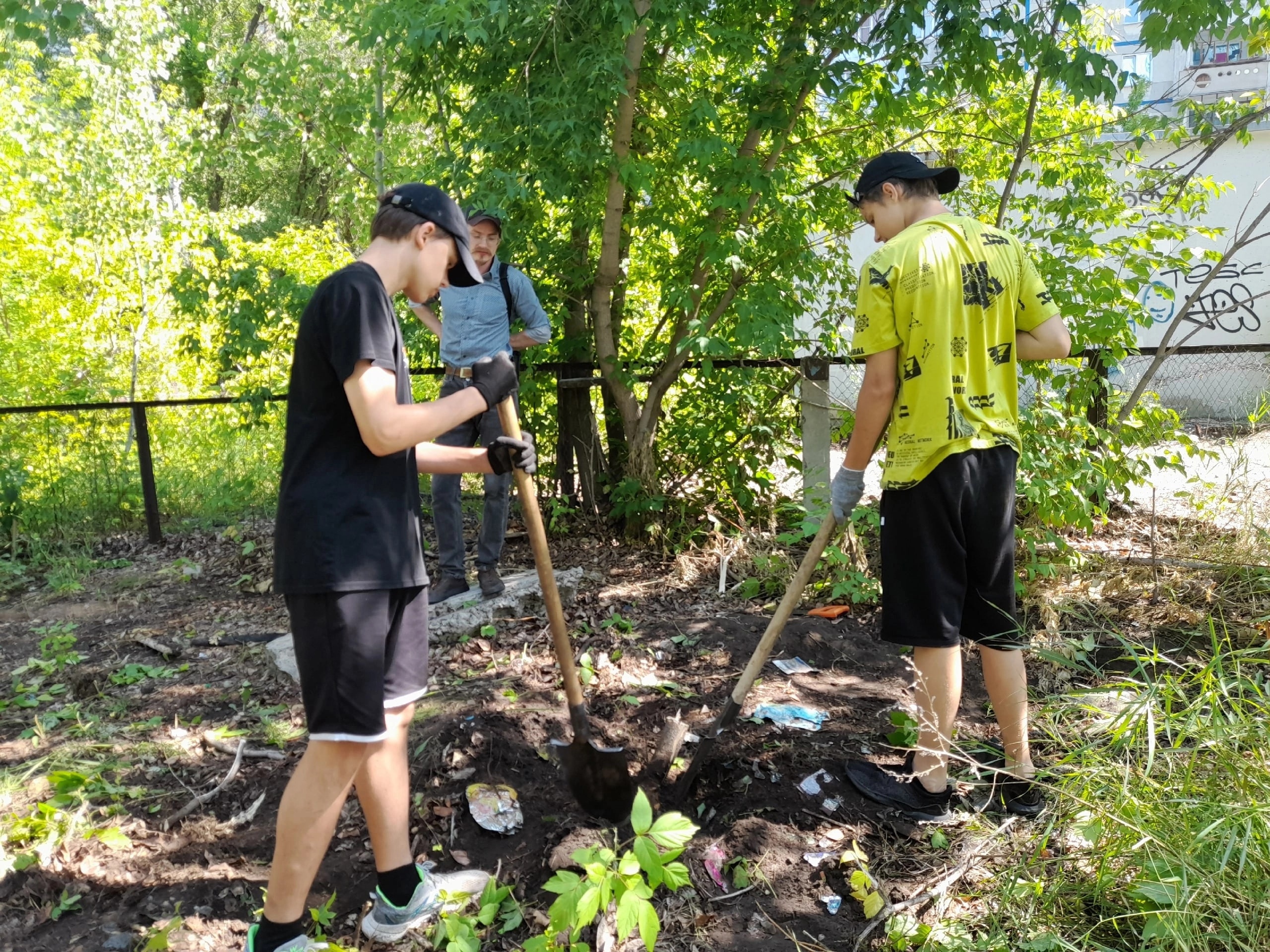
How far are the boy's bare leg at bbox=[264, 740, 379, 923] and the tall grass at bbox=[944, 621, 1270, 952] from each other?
4.61ft

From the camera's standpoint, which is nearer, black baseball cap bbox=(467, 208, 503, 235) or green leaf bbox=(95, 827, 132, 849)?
green leaf bbox=(95, 827, 132, 849)

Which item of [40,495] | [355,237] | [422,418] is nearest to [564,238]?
[422,418]

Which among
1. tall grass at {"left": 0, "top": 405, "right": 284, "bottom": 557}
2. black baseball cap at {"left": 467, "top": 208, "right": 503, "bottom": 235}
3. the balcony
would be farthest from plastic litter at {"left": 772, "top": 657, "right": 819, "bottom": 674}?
the balcony

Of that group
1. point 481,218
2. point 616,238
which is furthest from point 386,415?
point 616,238

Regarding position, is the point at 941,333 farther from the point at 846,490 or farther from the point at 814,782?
the point at 814,782

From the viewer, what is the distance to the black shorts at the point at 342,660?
2.00 m

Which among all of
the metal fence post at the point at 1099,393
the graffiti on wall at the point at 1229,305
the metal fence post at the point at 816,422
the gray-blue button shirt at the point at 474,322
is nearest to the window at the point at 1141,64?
the graffiti on wall at the point at 1229,305

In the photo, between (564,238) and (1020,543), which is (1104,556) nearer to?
(1020,543)

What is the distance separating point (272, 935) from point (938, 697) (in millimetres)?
1859

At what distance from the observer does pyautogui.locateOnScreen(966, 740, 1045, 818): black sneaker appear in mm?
2605

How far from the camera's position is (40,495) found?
6980mm

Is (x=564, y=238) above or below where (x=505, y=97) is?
below

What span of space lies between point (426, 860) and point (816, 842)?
1126 millimetres

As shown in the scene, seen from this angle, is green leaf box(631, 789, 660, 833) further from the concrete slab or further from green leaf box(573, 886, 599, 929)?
the concrete slab
